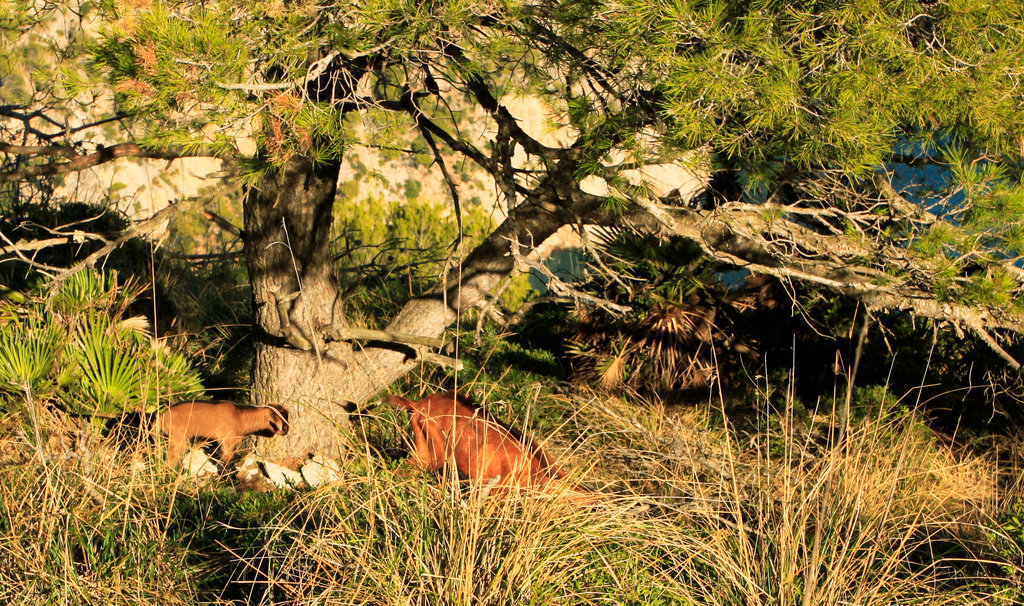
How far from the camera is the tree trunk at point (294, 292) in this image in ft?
17.3

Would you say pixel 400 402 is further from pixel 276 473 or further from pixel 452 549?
pixel 452 549

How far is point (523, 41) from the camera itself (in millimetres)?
3883

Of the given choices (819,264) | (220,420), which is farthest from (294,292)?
(819,264)

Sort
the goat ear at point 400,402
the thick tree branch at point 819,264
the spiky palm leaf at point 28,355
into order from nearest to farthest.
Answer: the thick tree branch at point 819,264 < the goat ear at point 400,402 < the spiky palm leaf at point 28,355

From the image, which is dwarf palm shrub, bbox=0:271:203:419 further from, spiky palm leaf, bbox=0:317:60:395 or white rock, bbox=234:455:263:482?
white rock, bbox=234:455:263:482

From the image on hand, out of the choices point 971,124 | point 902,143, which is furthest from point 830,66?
Result: point 902,143

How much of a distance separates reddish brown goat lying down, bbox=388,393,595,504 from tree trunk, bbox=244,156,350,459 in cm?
123

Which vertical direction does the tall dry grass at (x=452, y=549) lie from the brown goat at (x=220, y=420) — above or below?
above

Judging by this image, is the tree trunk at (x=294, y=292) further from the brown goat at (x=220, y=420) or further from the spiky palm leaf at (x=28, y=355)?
the spiky palm leaf at (x=28, y=355)

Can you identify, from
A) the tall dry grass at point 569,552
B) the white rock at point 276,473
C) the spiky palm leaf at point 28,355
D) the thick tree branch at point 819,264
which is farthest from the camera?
the white rock at point 276,473

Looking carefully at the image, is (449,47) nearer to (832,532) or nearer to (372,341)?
(372,341)

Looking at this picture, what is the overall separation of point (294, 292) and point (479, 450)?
81.2 inches

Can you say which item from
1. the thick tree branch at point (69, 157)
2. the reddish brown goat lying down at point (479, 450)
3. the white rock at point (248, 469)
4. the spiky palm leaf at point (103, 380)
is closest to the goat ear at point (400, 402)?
the reddish brown goat lying down at point (479, 450)

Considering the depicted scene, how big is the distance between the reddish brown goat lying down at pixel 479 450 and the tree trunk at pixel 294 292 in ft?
4.02
